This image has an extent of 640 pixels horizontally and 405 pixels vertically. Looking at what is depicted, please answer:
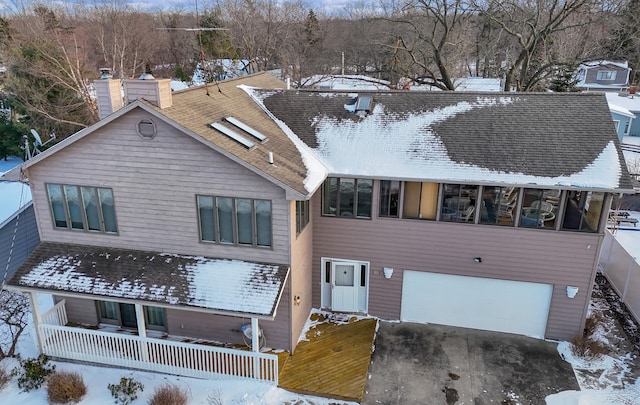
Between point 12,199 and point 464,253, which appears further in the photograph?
point 12,199

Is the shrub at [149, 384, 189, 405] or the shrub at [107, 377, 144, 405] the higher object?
the shrub at [149, 384, 189, 405]

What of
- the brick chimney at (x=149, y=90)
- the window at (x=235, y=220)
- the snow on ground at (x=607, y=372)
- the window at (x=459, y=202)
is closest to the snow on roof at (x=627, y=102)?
Result: the snow on ground at (x=607, y=372)

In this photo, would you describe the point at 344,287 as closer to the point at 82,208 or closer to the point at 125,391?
the point at 125,391

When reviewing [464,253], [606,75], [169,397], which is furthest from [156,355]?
[606,75]

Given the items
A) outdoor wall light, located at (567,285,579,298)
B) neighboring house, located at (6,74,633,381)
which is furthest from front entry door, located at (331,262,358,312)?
outdoor wall light, located at (567,285,579,298)

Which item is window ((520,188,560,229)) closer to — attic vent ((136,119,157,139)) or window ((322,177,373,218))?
window ((322,177,373,218))
